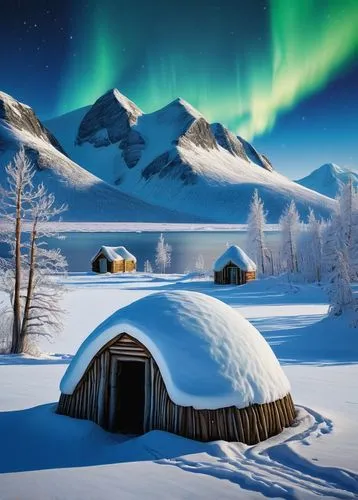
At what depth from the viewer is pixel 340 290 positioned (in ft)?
75.0

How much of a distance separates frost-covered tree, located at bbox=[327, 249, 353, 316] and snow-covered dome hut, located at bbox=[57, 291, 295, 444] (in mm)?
14908

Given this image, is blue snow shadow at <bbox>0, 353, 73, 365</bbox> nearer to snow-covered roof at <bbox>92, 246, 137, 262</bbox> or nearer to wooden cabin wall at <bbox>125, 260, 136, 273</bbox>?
snow-covered roof at <bbox>92, 246, 137, 262</bbox>

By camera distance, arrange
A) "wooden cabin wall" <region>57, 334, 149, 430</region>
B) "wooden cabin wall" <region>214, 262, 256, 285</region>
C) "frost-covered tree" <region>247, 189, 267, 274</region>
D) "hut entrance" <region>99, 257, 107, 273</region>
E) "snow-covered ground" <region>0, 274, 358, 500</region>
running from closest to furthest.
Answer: "snow-covered ground" <region>0, 274, 358, 500</region>
"wooden cabin wall" <region>57, 334, 149, 430</region>
"wooden cabin wall" <region>214, 262, 256, 285</region>
"frost-covered tree" <region>247, 189, 267, 274</region>
"hut entrance" <region>99, 257, 107, 273</region>

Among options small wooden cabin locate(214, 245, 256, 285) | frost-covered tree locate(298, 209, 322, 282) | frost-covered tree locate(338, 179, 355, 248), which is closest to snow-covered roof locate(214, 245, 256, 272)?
small wooden cabin locate(214, 245, 256, 285)

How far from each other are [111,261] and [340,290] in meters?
40.2

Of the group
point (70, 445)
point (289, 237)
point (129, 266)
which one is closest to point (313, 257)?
point (289, 237)

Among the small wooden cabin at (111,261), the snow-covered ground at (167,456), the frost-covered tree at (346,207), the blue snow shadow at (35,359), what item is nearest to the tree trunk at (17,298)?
the blue snow shadow at (35,359)

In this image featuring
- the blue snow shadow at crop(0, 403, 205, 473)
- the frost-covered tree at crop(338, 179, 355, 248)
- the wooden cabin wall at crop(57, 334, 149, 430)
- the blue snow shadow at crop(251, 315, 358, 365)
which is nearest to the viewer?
the blue snow shadow at crop(0, 403, 205, 473)

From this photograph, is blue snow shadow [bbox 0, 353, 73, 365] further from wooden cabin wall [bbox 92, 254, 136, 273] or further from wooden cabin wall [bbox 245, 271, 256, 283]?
wooden cabin wall [bbox 92, 254, 136, 273]

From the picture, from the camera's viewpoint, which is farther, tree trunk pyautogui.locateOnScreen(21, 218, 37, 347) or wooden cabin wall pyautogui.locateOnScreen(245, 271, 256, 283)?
wooden cabin wall pyautogui.locateOnScreen(245, 271, 256, 283)

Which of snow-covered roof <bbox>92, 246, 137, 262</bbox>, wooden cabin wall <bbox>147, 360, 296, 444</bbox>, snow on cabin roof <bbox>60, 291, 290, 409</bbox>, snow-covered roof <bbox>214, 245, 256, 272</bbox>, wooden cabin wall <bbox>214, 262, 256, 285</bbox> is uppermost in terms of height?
snow-covered roof <bbox>92, 246, 137, 262</bbox>

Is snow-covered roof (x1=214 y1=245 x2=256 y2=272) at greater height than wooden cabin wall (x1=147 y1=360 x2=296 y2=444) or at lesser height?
greater

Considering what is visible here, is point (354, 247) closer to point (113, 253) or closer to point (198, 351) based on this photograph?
point (198, 351)

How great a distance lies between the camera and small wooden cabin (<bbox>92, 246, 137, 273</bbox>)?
197 feet
